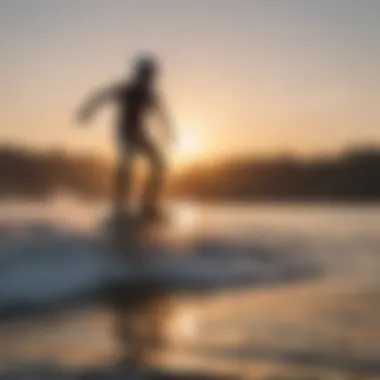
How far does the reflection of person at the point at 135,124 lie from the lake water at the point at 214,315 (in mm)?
587

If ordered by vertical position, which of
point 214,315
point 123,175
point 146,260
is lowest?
point 214,315

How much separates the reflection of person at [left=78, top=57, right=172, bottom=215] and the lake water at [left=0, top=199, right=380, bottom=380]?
59 cm

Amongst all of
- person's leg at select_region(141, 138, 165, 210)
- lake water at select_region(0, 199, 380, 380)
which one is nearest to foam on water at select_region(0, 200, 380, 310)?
lake water at select_region(0, 199, 380, 380)

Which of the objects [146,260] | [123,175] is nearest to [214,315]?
[146,260]

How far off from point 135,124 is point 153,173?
71cm

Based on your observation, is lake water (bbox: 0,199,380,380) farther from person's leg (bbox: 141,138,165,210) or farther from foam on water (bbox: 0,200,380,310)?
person's leg (bbox: 141,138,165,210)

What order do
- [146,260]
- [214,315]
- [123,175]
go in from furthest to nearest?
[123,175], [146,260], [214,315]

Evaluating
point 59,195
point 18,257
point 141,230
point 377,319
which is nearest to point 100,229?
point 141,230

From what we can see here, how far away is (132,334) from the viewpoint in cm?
616

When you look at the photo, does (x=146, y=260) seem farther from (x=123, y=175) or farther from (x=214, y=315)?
(x=214, y=315)

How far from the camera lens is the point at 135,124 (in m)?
11.7

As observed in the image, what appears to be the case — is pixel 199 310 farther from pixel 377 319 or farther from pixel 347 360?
pixel 347 360

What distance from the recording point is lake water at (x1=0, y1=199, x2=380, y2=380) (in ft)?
17.1

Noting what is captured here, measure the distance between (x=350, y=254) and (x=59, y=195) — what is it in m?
9.99
